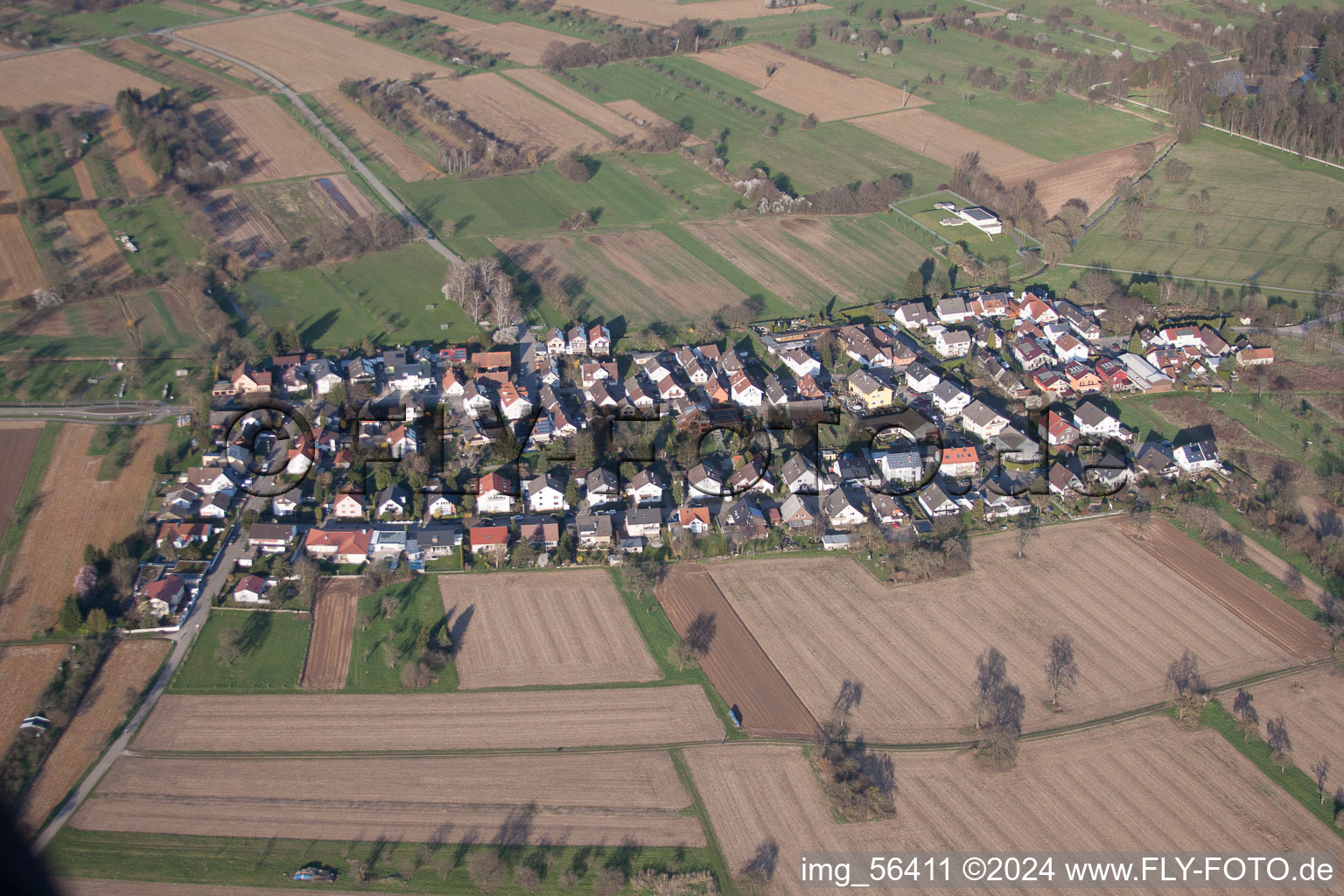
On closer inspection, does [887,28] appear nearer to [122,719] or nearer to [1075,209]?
[1075,209]

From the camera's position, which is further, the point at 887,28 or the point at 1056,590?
the point at 887,28

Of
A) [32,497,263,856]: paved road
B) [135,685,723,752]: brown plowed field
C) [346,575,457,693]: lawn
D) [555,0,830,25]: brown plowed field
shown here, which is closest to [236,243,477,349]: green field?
[32,497,263,856]: paved road

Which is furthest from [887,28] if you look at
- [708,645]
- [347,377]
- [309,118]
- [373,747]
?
[373,747]

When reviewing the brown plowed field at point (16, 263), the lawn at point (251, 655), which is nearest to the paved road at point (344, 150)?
the brown plowed field at point (16, 263)

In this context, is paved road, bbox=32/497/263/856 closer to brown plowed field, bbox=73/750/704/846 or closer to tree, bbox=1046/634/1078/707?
brown plowed field, bbox=73/750/704/846

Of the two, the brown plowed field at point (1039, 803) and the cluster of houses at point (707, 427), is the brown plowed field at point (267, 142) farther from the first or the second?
the brown plowed field at point (1039, 803)

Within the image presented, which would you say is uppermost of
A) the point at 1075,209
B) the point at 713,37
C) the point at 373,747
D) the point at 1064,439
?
the point at 713,37

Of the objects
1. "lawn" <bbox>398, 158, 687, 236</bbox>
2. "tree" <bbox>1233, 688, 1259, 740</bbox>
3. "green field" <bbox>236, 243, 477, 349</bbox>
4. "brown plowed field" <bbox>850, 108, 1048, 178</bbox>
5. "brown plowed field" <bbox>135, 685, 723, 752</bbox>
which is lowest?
"brown plowed field" <bbox>135, 685, 723, 752</bbox>

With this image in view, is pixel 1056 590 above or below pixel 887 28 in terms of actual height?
below
